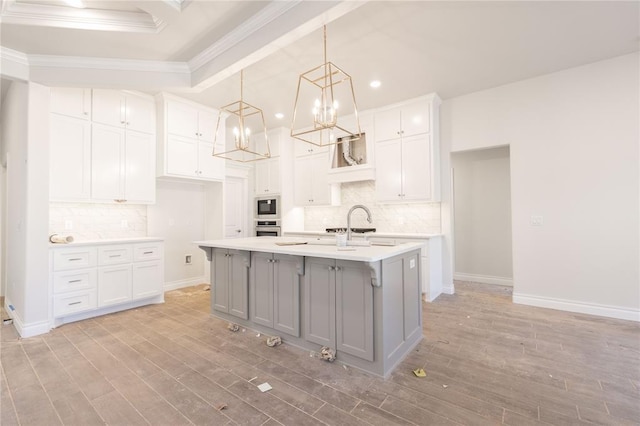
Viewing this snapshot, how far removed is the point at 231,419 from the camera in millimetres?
1786

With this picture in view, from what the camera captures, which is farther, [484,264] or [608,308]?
[484,264]

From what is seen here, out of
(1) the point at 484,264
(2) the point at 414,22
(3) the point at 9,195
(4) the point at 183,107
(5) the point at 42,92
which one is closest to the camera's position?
(2) the point at 414,22

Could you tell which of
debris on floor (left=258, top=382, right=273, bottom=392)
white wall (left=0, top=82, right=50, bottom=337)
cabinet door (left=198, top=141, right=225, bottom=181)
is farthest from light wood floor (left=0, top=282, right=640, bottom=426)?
cabinet door (left=198, top=141, right=225, bottom=181)

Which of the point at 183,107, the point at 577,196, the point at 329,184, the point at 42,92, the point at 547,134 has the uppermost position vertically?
the point at 183,107

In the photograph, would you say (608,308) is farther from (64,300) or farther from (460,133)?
(64,300)

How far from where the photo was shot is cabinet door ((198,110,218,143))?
4826 mm

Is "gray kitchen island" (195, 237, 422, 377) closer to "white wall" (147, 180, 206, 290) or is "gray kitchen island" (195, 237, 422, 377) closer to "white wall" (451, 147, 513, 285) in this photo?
"white wall" (147, 180, 206, 290)

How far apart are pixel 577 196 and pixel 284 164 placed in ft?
15.1

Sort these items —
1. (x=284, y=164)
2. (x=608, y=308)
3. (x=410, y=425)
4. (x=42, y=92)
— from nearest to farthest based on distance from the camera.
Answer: (x=410, y=425) → (x=42, y=92) → (x=608, y=308) → (x=284, y=164)

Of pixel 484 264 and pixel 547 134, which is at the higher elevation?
pixel 547 134

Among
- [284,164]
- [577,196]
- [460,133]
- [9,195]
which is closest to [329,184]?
[284,164]

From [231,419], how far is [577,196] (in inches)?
174

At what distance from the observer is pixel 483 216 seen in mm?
5391

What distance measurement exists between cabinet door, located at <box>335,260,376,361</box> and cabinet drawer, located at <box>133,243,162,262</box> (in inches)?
117
